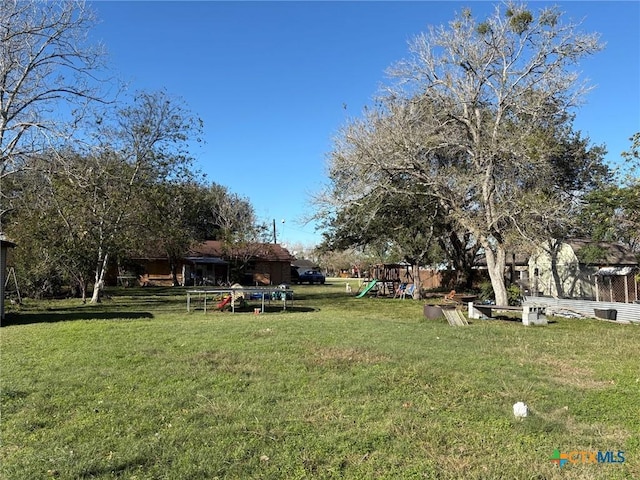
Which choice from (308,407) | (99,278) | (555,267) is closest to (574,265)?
(555,267)

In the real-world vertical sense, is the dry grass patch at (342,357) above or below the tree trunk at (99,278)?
below

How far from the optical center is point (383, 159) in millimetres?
18156

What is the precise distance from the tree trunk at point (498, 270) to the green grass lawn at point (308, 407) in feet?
28.2

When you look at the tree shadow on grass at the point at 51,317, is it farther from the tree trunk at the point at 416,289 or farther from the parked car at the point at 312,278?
the parked car at the point at 312,278

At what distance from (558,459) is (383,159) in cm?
1515

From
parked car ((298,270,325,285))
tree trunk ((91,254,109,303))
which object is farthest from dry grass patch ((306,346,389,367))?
parked car ((298,270,325,285))

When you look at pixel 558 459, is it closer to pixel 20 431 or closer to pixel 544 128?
pixel 20 431

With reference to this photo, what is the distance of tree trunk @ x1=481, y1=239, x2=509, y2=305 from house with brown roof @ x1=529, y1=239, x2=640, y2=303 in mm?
6274

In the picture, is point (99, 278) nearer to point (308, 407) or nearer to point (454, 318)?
point (454, 318)

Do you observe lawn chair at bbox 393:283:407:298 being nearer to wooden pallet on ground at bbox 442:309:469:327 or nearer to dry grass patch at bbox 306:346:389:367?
wooden pallet on ground at bbox 442:309:469:327

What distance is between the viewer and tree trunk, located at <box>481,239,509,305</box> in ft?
58.6

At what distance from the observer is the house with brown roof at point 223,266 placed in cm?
3894

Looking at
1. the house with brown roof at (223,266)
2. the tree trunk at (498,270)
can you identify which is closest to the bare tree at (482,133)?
the tree trunk at (498,270)

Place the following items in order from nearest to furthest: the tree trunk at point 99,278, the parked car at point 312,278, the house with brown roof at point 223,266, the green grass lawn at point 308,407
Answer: the green grass lawn at point 308,407 < the tree trunk at point 99,278 < the house with brown roof at point 223,266 < the parked car at point 312,278
